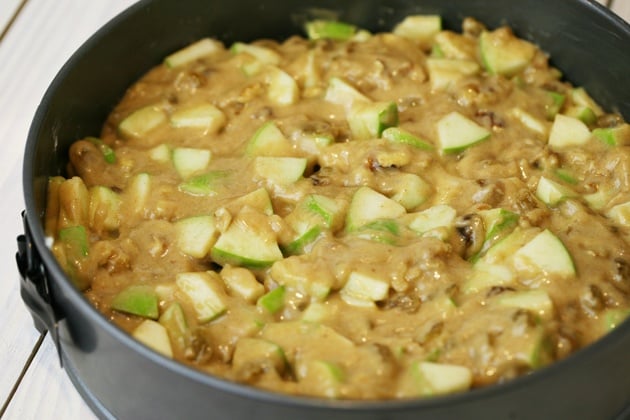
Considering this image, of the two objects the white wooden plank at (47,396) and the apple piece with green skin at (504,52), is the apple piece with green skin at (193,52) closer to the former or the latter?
the apple piece with green skin at (504,52)

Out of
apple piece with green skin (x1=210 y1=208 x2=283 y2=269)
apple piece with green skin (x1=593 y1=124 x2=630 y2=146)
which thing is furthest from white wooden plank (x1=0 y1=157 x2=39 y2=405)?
apple piece with green skin (x1=593 y1=124 x2=630 y2=146)

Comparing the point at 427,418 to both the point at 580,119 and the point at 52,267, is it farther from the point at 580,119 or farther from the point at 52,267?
the point at 580,119

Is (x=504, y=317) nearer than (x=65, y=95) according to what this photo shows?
Yes

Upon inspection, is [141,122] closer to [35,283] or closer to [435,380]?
[35,283]

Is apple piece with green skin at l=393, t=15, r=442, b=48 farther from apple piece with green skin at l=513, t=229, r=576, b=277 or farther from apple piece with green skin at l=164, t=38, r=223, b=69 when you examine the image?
apple piece with green skin at l=513, t=229, r=576, b=277

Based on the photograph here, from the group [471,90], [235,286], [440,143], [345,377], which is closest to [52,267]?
[235,286]
